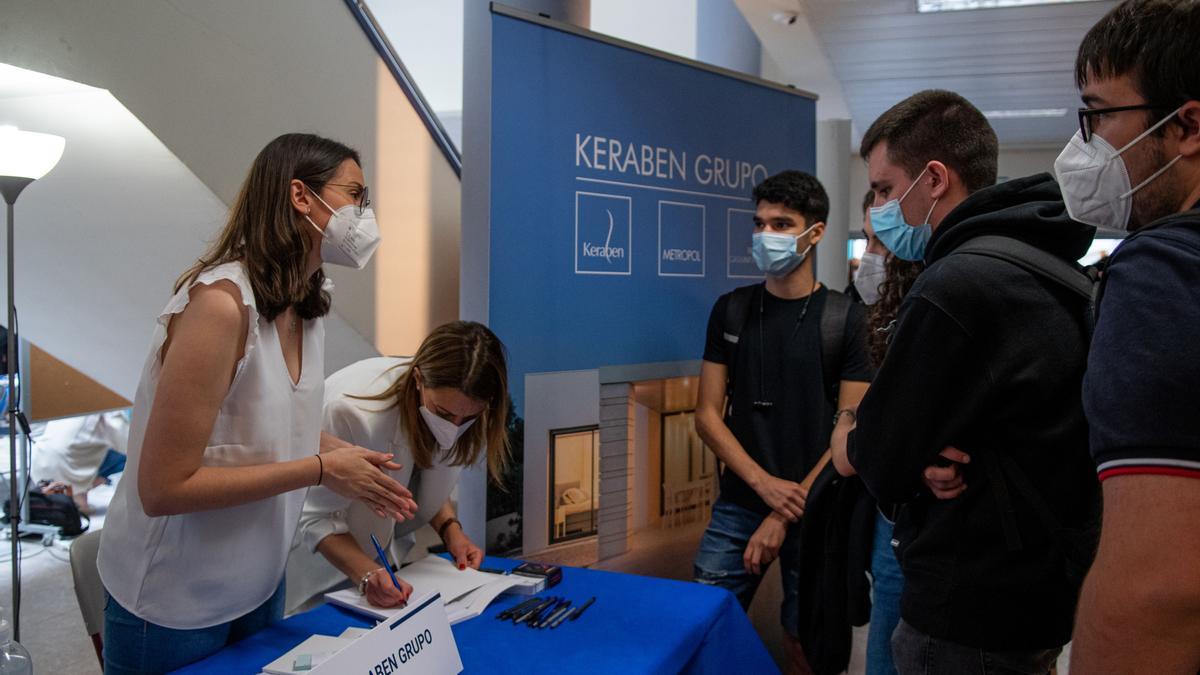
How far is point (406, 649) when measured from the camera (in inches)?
51.3

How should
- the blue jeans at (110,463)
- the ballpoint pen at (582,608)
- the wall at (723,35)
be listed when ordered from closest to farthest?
the ballpoint pen at (582,608)
the wall at (723,35)
the blue jeans at (110,463)

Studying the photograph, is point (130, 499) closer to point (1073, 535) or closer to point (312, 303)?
point (312, 303)

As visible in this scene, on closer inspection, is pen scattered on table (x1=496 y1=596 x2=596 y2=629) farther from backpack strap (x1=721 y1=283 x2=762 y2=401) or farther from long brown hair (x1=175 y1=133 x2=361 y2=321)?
backpack strap (x1=721 y1=283 x2=762 y2=401)

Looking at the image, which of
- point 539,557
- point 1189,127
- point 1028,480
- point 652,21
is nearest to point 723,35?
point 652,21

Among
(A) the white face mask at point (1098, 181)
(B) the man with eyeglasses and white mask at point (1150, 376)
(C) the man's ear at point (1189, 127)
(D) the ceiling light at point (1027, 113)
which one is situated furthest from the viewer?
(D) the ceiling light at point (1027, 113)

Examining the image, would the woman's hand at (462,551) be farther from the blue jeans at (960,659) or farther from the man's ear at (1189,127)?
the man's ear at (1189,127)

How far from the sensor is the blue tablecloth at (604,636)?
145 centimetres

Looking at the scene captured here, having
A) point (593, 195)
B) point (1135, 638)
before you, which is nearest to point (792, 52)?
point (593, 195)

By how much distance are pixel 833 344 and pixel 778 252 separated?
327 mm

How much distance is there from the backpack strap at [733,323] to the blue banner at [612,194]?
0.94ft

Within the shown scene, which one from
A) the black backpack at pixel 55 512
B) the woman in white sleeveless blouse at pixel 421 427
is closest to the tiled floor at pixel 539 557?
the black backpack at pixel 55 512

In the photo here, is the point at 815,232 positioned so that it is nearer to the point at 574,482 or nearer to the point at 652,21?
the point at 574,482

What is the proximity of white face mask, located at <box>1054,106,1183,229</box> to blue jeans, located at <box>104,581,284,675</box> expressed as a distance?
5.01 feet

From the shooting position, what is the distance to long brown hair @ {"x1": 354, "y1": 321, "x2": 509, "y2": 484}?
192 centimetres
